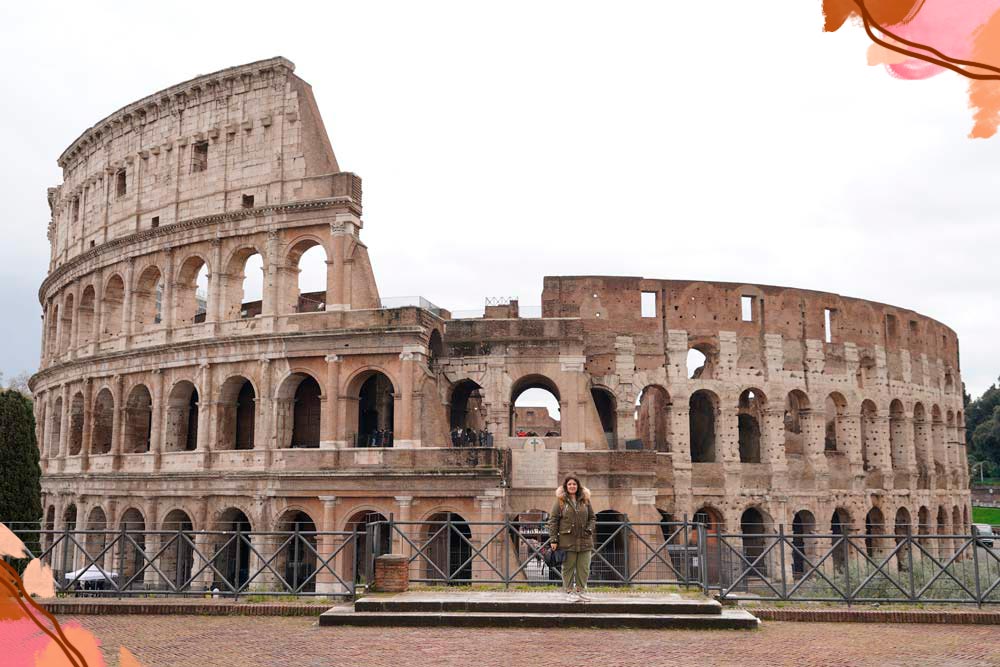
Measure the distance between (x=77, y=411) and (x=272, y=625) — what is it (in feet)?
75.9

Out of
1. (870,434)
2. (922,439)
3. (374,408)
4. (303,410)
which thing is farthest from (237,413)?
(922,439)

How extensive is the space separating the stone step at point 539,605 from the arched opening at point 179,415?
17854 millimetres

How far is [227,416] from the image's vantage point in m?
26.5

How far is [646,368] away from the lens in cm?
2830

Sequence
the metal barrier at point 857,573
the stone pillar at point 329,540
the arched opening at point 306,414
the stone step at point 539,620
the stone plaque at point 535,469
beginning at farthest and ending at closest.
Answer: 1. the arched opening at point 306,414
2. the stone plaque at point 535,469
3. the stone pillar at point 329,540
4. the metal barrier at point 857,573
5. the stone step at point 539,620

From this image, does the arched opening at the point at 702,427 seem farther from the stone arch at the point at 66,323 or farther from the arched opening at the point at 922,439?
the stone arch at the point at 66,323

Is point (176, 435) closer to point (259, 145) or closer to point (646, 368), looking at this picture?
point (259, 145)

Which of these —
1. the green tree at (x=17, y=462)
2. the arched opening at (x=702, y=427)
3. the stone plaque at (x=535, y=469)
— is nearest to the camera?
the green tree at (x=17, y=462)

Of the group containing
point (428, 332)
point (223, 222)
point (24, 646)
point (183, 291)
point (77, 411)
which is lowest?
point (24, 646)

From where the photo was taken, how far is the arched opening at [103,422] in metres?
29.3

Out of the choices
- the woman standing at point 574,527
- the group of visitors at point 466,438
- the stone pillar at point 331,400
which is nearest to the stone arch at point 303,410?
the stone pillar at point 331,400

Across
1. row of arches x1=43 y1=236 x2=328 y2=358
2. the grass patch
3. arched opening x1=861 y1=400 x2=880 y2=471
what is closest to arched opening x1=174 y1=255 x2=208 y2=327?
row of arches x1=43 y1=236 x2=328 y2=358

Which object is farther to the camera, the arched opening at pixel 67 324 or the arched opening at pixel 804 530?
the arched opening at pixel 67 324

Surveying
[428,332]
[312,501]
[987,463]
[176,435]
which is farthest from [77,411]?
[987,463]
